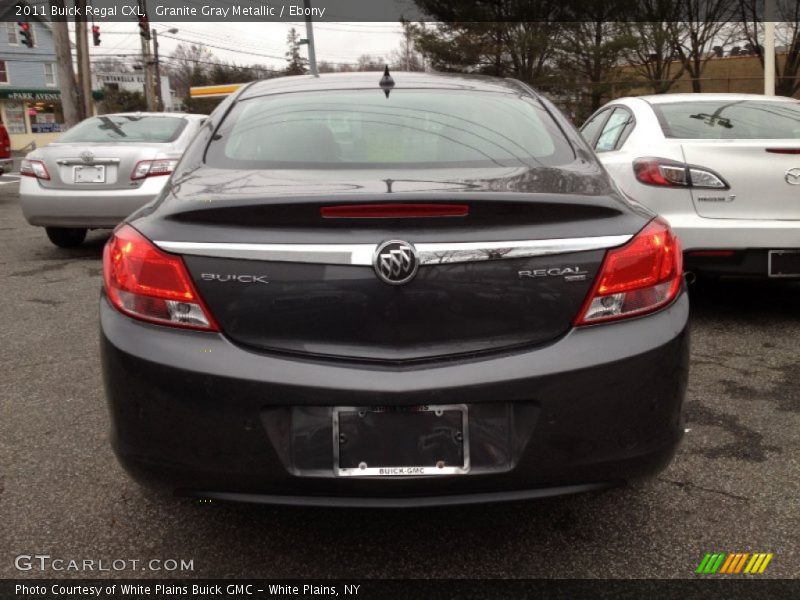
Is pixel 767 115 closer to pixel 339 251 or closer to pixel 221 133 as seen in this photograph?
pixel 221 133

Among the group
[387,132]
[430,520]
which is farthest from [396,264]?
[430,520]

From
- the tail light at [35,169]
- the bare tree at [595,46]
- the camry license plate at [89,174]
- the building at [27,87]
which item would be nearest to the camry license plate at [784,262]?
the camry license plate at [89,174]

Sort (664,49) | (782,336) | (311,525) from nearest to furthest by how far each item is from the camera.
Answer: (311,525)
(782,336)
(664,49)

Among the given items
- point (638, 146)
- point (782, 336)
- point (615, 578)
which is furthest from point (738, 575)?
point (638, 146)

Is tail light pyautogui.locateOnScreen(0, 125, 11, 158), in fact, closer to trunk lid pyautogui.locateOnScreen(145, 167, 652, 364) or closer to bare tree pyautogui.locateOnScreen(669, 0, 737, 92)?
trunk lid pyautogui.locateOnScreen(145, 167, 652, 364)

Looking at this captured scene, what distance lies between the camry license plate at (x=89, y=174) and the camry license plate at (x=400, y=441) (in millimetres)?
6020

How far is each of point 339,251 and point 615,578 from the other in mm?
1197

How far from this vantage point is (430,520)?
8.24 ft

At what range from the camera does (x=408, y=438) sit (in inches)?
75.5

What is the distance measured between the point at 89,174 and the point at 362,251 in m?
6.03

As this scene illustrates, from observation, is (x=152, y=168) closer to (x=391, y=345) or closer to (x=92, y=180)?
(x=92, y=180)

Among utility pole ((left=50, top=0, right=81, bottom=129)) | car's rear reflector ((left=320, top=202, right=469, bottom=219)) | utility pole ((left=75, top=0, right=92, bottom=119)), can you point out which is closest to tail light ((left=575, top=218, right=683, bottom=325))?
car's rear reflector ((left=320, top=202, right=469, bottom=219))

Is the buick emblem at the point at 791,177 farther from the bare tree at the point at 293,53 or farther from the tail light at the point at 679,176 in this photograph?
the bare tree at the point at 293,53

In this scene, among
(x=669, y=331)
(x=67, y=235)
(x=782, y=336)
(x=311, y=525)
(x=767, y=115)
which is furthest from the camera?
(x=67, y=235)
